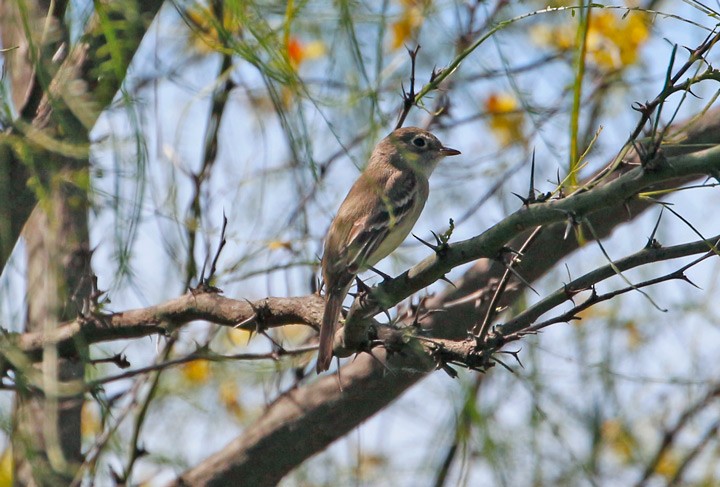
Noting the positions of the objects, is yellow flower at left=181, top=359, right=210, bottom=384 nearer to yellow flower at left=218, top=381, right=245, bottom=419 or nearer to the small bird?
yellow flower at left=218, top=381, right=245, bottom=419

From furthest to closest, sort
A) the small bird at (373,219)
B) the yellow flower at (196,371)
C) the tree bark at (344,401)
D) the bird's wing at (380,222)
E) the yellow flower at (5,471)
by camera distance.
Result: 1. the yellow flower at (196,371)
2. the yellow flower at (5,471)
3. the tree bark at (344,401)
4. the bird's wing at (380,222)
5. the small bird at (373,219)

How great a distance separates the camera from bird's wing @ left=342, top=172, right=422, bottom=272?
409 cm

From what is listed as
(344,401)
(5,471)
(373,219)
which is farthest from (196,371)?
(373,219)

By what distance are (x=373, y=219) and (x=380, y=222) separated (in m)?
0.07

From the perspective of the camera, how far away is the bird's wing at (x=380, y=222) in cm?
409

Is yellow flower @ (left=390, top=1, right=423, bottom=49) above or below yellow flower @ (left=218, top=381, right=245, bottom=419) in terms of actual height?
above

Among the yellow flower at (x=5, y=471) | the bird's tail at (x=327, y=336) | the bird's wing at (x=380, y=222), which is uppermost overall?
the bird's wing at (x=380, y=222)

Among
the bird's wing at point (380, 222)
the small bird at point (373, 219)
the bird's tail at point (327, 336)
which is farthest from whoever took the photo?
the bird's wing at point (380, 222)

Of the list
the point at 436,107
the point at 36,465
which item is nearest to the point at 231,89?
the point at 436,107

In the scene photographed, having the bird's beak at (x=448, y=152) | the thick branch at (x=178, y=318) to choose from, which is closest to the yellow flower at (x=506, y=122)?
the bird's beak at (x=448, y=152)

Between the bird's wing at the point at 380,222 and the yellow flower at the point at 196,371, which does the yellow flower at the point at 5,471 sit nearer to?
the yellow flower at the point at 196,371

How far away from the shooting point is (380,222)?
14.3ft

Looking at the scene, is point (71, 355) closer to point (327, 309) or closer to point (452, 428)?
point (327, 309)

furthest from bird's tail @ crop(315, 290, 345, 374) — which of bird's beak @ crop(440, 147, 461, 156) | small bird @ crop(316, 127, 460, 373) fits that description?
bird's beak @ crop(440, 147, 461, 156)
